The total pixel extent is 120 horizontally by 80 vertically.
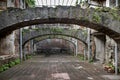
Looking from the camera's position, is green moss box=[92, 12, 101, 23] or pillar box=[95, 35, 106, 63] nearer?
green moss box=[92, 12, 101, 23]

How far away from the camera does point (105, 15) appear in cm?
1041

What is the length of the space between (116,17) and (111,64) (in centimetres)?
395

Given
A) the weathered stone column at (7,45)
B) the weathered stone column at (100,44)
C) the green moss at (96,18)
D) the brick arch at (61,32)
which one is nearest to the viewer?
the green moss at (96,18)

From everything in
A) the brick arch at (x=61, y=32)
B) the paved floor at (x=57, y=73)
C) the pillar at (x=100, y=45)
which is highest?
the brick arch at (x=61, y=32)

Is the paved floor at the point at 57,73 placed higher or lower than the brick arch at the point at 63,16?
lower

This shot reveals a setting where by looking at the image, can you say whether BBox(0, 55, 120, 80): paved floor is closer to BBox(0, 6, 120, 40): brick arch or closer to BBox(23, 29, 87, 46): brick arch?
BBox(0, 6, 120, 40): brick arch

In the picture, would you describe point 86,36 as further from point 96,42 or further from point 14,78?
point 14,78

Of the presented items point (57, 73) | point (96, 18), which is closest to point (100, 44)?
point (57, 73)

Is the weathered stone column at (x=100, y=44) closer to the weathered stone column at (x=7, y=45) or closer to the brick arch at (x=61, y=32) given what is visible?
the brick arch at (x=61, y=32)

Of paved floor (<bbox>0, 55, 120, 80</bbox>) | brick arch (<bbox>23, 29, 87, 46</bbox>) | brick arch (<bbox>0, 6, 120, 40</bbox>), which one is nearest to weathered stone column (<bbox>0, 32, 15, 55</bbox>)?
paved floor (<bbox>0, 55, 120, 80</bbox>)

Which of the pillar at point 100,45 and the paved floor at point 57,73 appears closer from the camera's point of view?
the paved floor at point 57,73

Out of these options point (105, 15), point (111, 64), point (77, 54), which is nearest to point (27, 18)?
point (105, 15)

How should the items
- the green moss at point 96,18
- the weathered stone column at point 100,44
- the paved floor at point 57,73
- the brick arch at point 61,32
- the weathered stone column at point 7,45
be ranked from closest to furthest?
the green moss at point 96,18 < the paved floor at point 57,73 < the weathered stone column at point 7,45 < the weathered stone column at point 100,44 < the brick arch at point 61,32

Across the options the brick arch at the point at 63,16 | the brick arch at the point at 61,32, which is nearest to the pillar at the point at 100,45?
the brick arch at the point at 61,32
